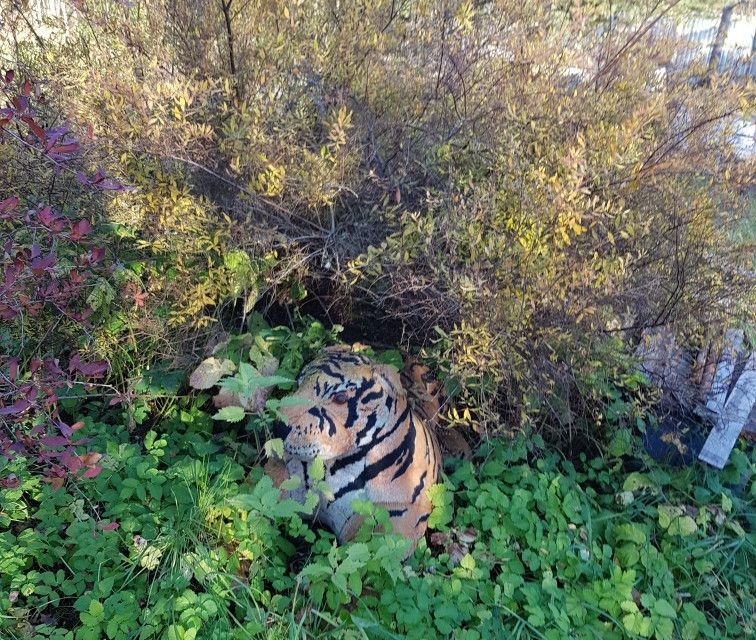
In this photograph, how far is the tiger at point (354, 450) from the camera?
2.42 metres

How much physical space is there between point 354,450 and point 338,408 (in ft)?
0.58

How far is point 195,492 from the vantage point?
99.0 inches

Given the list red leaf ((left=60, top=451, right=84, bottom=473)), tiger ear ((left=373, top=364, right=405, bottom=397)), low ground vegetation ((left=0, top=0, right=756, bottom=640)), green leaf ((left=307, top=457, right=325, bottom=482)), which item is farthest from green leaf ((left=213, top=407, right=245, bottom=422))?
tiger ear ((left=373, top=364, right=405, bottom=397))

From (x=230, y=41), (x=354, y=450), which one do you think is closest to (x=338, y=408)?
(x=354, y=450)

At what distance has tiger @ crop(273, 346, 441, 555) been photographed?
2418 mm

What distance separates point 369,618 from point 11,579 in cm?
126

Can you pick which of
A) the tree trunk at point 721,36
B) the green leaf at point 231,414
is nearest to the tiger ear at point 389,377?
the green leaf at point 231,414

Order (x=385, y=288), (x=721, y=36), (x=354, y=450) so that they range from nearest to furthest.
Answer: (x=354, y=450) < (x=385, y=288) < (x=721, y=36)

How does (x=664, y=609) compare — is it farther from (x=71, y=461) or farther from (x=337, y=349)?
(x=71, y=461)

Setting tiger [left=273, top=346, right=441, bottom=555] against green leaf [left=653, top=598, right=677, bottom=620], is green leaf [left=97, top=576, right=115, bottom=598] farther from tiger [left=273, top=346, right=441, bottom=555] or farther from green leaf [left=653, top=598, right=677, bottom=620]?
green leaf [left=653, top=598, right=677, bottom=620]

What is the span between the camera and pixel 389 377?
106 inches

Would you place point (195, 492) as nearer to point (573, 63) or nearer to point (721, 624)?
point (721, 624)

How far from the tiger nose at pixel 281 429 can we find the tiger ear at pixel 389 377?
1.40ft

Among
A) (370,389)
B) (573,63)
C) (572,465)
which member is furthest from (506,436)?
(573,63)
